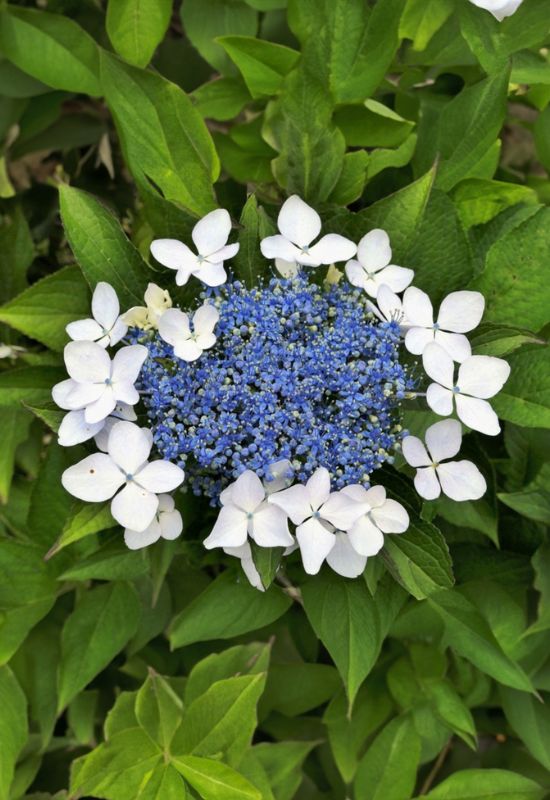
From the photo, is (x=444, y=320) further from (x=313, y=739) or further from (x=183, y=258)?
(x=313, y=739)

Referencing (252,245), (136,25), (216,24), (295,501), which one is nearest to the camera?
(295,501)

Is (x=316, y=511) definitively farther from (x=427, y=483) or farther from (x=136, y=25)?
(x=136, y=25)

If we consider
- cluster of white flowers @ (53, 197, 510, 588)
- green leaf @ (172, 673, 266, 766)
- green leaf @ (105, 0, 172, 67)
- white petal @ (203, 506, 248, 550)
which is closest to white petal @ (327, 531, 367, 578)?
cluster of white flowers @ (53, 197, 510, 588)

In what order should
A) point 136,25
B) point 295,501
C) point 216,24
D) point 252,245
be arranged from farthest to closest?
1. point 216,24
2. point 136,25
3. point 252,245
4. point 295,501

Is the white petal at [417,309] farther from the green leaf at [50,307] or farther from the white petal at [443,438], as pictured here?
the green leaf at [50,307]

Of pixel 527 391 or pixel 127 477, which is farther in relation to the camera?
pixel 527 391

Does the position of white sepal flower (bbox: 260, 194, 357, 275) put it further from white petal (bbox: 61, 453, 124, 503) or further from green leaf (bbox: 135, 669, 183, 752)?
green leaf (bbox: 135, 669, 183, 752)

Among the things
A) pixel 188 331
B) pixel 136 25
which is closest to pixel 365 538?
pixel 188 331
